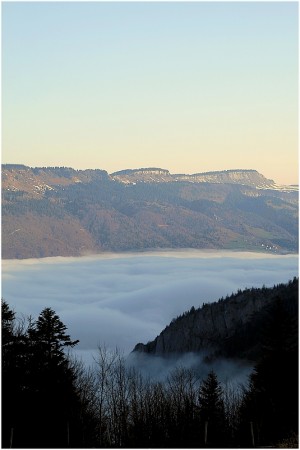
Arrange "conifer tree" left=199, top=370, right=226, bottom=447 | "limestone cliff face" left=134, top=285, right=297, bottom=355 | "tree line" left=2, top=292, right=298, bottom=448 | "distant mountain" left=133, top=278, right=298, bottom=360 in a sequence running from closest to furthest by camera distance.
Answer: "tree line" left=2, top=292, right=298, bottom=448, "conifer tree" left=199, top=370, right=226, bottom=447, "distant mountain" left=133, top=278, right=298, bottom=360, "limestone cliff face" left=134, top=285, right=297, bottom=355

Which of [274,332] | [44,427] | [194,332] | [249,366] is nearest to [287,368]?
[274,332]

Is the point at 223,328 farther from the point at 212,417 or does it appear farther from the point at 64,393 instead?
the point at 64,393

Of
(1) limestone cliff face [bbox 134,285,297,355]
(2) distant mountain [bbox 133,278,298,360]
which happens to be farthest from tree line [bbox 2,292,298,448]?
(1) limestone cliff face [bbox 134,285,297,355]

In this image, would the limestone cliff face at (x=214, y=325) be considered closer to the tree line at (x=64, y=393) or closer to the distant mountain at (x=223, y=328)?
the distant mountain at (x=223, y=328)

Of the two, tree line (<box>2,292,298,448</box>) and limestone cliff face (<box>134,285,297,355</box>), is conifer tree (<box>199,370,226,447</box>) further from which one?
limestone cliff face (<box>134,285,297,355</box>)

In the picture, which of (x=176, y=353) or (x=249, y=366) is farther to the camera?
(x=176, y=353)

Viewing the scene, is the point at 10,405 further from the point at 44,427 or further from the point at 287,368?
the point at 287,368

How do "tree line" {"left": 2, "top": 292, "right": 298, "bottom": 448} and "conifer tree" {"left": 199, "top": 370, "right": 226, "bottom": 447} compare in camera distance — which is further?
"conifer tree" {"left": 199, "top": 370, "right": 226, "bottom": 447}

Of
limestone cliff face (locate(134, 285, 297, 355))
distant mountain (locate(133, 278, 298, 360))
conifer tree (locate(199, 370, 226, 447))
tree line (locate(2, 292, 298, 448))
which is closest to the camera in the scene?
tree line (locate(2, 292, 298, 448))
